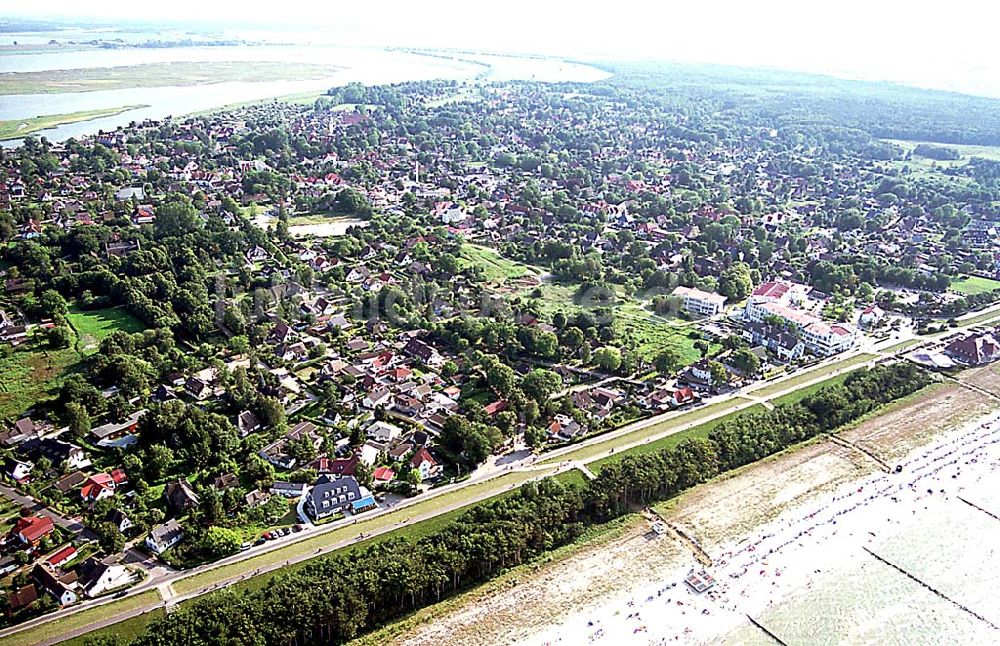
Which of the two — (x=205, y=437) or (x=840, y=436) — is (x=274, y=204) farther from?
(x=840, y=436)

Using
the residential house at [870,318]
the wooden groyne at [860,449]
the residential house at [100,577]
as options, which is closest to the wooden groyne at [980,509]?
the wooden groyne at [860,449]

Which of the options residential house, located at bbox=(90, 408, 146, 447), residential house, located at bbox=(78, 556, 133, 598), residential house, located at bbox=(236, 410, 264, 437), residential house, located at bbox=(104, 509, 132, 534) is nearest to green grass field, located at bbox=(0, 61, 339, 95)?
residential house, located at bbox=(90, 408, 146, 447)

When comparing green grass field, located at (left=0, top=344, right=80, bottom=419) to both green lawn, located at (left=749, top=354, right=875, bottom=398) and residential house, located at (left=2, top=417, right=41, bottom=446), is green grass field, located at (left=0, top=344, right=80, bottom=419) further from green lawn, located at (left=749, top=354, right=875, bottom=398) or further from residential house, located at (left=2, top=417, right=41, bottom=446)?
green lawn, located at (left=749, top=354, right=875, bottom=398)

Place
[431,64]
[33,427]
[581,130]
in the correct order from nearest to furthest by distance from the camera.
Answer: [33,427] → [581,130] → [431,64]

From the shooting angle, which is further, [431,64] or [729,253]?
[431,64]

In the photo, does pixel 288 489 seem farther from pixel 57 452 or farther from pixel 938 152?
pixel 938 152

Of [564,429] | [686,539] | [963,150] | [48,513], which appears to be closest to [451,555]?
[686,539]

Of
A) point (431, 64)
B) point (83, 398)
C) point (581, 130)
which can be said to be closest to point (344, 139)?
point (581, 130)
